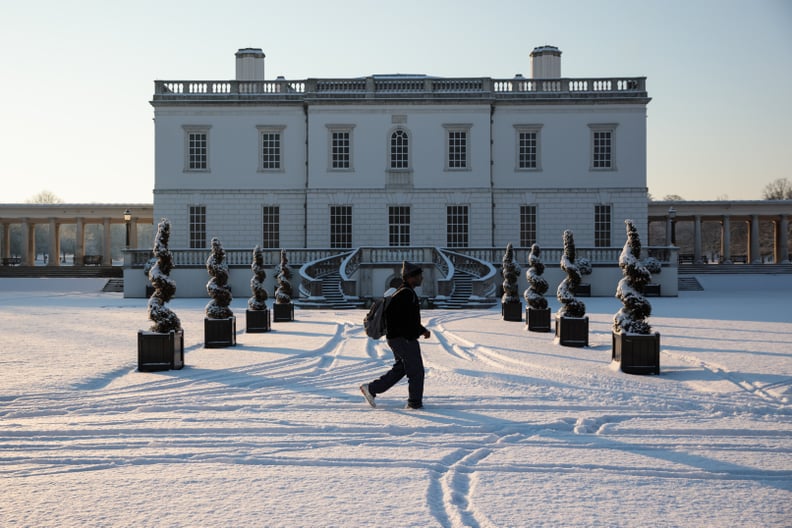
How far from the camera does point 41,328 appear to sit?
20.3m

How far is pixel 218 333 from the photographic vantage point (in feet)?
54.5

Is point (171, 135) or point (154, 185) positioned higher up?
point (171, 135)

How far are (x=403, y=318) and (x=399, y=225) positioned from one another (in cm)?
3036

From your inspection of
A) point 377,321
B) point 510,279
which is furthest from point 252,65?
point 377,321

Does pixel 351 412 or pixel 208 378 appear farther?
pixel 208 378

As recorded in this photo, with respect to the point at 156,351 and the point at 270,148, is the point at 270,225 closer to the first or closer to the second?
the point at 270,148

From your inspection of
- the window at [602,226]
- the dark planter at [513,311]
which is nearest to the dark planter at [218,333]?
the dark planter at [513,311]

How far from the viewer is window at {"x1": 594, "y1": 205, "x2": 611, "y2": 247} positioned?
40.0m

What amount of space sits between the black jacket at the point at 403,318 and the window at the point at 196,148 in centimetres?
3292

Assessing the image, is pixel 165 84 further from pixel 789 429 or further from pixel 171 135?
pixel 789 429

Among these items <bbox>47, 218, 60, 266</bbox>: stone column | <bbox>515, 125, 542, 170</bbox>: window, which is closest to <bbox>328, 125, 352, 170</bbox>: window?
<bbox>515, 125, 542, 170</bbox>: window

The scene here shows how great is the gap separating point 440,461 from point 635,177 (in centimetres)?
3584

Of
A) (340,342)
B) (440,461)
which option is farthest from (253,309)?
(440,461)

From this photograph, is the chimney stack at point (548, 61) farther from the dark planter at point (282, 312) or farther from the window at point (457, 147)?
the dark planter at point (282, 312)
